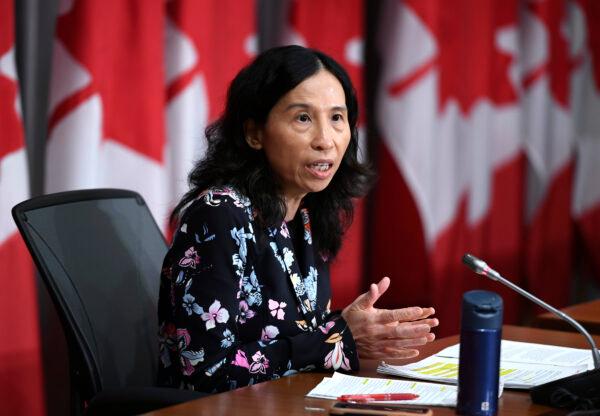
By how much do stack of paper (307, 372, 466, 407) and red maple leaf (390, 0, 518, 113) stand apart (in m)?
2.42

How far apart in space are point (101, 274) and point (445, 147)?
253 cm

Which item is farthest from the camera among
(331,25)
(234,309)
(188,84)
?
(331,25)

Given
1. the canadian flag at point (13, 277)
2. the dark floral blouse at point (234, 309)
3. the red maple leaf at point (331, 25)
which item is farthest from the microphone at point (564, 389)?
the red maple leaf at point (331, 25)

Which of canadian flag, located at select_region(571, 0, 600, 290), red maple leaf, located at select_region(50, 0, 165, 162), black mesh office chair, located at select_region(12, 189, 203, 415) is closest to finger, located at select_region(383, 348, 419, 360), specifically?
black mesh office chair, located at select_region(12, 189, 203, 415)

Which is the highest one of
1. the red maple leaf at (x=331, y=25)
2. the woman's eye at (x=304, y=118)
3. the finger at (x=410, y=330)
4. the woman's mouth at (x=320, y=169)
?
the red maple leaf at (x=331, y=25)

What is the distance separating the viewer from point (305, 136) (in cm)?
191

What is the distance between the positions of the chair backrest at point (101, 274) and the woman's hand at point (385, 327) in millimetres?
462

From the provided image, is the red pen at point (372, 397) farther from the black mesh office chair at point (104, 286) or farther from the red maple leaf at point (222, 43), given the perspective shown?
the red maple leaf at point (222, 43)

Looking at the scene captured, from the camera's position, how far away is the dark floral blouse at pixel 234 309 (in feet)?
5.54

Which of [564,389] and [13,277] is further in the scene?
[13,277]

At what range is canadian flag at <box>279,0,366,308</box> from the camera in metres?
3.48

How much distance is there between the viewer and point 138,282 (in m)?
2.01

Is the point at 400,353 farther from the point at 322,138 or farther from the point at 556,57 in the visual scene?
the point at 556,57

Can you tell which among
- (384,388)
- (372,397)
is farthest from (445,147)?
(372,397)
